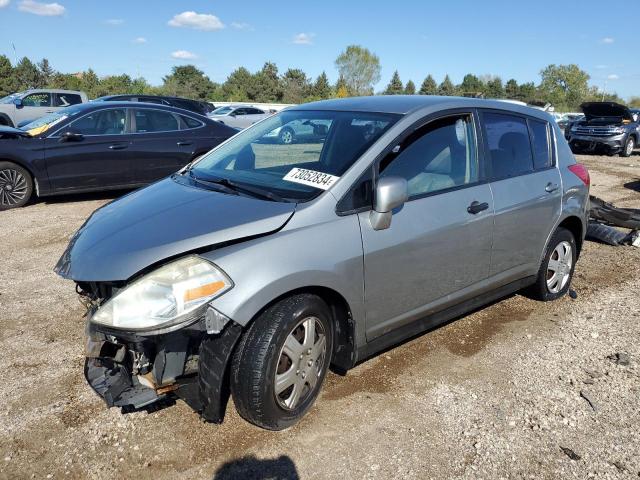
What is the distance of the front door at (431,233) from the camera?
3.11 m

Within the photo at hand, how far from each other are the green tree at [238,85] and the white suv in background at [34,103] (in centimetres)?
5060

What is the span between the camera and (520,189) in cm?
404

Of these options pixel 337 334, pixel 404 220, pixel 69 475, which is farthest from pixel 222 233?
pixel 69 475

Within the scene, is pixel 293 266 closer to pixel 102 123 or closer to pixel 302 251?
pixel 302 251

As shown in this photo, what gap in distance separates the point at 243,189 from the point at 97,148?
586cm

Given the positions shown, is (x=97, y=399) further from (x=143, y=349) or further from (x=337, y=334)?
(x=337, y=334)

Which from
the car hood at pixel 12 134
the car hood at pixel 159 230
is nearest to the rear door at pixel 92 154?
the car hood at pixel 12 134

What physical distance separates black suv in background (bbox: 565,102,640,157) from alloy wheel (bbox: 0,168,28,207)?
1650 cm

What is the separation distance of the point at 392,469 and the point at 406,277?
1130 mm

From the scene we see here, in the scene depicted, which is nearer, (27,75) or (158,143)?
(158,143)

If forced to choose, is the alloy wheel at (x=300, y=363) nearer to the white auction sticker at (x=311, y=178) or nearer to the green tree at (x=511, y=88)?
the white auction sticker at (x=311, y=178)

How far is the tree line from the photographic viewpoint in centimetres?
6241

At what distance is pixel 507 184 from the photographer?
394 centimetres

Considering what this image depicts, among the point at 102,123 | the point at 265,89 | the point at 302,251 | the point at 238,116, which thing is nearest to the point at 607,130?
the point at 238,116
